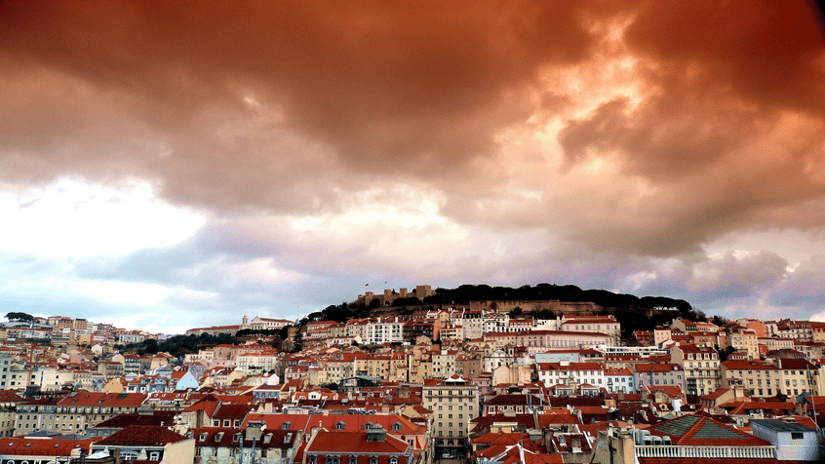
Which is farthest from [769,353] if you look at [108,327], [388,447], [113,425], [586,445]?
[108,327]

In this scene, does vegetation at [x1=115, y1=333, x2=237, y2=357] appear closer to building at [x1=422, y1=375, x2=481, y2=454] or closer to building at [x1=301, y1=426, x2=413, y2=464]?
building at [x1=422, y1=375, x2=481, y2=454]

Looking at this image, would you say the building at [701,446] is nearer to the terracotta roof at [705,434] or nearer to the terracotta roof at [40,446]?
the terracotta roof at [705,434]

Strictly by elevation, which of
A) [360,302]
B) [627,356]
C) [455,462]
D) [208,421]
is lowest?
[455,462]

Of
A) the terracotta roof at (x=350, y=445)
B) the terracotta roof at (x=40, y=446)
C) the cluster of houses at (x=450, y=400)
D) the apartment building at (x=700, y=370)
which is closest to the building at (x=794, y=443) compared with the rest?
the cluster of houses at (x=450, y=400)

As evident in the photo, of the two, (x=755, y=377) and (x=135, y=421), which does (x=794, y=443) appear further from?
(x=755, y=377)

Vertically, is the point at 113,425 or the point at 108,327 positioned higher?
the point at 108,327

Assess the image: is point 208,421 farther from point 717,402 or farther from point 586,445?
point 717,402
